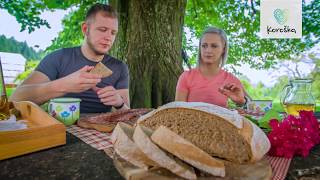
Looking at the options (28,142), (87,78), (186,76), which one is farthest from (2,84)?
(186,76)

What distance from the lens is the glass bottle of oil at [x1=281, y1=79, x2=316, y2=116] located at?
3.53 ft

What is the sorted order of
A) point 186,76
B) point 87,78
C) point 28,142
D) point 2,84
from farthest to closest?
point 186,76, point 87,78, point 2,84, point 28,142

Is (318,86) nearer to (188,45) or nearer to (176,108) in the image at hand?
(188,45)

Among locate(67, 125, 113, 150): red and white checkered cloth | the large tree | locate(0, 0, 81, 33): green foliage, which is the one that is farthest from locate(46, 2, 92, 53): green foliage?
locate(67, 125, 113, 150): red and white checkered cloth

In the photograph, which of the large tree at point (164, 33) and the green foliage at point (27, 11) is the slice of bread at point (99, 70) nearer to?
the large tree at point (164, 33)

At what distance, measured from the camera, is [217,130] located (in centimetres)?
75

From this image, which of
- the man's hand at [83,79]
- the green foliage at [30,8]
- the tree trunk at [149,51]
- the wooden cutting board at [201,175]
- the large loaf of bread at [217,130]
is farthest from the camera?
the green foliage at [30,8]

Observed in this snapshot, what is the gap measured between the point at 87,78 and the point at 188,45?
3257 mm

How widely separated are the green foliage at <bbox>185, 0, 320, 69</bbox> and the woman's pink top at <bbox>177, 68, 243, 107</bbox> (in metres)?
2.13

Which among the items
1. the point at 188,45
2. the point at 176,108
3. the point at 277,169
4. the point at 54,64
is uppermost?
the point at 188,45

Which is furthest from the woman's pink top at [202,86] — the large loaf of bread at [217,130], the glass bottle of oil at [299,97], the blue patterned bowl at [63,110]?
the large loaf of bread at [217,130]

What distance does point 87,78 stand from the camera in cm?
131

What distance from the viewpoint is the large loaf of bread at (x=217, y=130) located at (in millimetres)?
703

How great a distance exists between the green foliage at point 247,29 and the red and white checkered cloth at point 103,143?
3.28m
